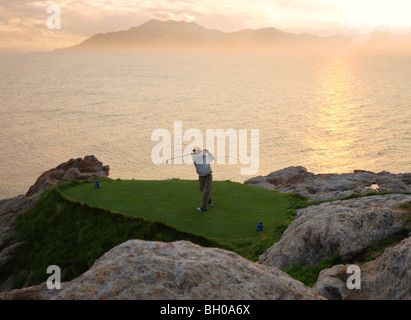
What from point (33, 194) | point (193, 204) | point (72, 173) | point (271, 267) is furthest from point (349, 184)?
point (271, 267)

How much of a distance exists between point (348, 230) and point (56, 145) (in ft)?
252

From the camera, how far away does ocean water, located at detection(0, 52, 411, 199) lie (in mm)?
69562

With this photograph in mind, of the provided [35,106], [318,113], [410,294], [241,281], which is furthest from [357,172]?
[35,106]

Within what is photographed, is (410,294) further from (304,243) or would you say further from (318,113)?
(318,113)

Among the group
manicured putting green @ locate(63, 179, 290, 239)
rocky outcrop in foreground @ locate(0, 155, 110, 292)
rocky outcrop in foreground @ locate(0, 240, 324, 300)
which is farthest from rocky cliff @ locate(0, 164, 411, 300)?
rocky outcrop in foreground @ locate(0, 155, 110, 292)

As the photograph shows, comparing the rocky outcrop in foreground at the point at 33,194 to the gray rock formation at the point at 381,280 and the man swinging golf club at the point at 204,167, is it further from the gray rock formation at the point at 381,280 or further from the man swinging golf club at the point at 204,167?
the gray rock formation at the point at 381,280

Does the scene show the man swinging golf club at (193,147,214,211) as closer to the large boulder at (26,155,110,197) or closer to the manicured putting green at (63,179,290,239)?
the manicured putting green at (63,179,290,239)

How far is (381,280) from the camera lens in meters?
8.07

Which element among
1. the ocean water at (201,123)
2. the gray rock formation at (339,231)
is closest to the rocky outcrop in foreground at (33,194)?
the gray rock formation at (339,231)

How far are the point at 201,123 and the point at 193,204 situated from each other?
261ft

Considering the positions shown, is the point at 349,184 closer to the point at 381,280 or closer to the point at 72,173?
the point at 72,173

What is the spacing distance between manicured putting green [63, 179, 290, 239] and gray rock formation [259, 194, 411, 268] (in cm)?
442

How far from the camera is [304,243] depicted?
13633 mm

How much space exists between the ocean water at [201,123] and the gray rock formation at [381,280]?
53232 millimetres
